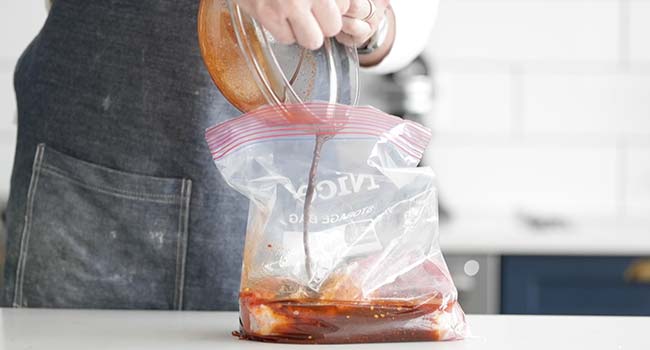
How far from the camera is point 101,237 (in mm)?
1128

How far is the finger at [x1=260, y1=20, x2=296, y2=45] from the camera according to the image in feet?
2.31

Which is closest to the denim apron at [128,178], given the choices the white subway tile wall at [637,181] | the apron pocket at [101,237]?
the apron pocket at [101,237]

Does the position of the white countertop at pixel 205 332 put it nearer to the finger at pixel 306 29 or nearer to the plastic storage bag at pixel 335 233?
the plastic storage bag at pixel 335 233

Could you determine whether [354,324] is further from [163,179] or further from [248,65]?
[163,179]

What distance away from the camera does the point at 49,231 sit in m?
1.14

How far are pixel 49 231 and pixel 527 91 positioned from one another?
6.36 ft

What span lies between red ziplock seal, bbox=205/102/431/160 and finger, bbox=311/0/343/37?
0.06 metres

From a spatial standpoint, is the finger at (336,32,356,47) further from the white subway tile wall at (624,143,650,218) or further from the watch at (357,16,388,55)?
the white subway tile wall at (624,143,650,218)

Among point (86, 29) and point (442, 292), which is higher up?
point (86, 29)

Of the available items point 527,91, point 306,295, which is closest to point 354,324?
point 306,295

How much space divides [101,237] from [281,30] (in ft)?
1.66

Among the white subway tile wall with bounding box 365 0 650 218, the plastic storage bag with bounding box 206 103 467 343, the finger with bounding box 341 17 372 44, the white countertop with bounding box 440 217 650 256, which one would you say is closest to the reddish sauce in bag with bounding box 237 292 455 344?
the plastic storage bag with bounding box 206 103 467 343

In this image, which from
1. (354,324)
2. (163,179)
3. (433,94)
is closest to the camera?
(354,324)

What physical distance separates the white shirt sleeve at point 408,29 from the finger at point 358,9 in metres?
0.32
